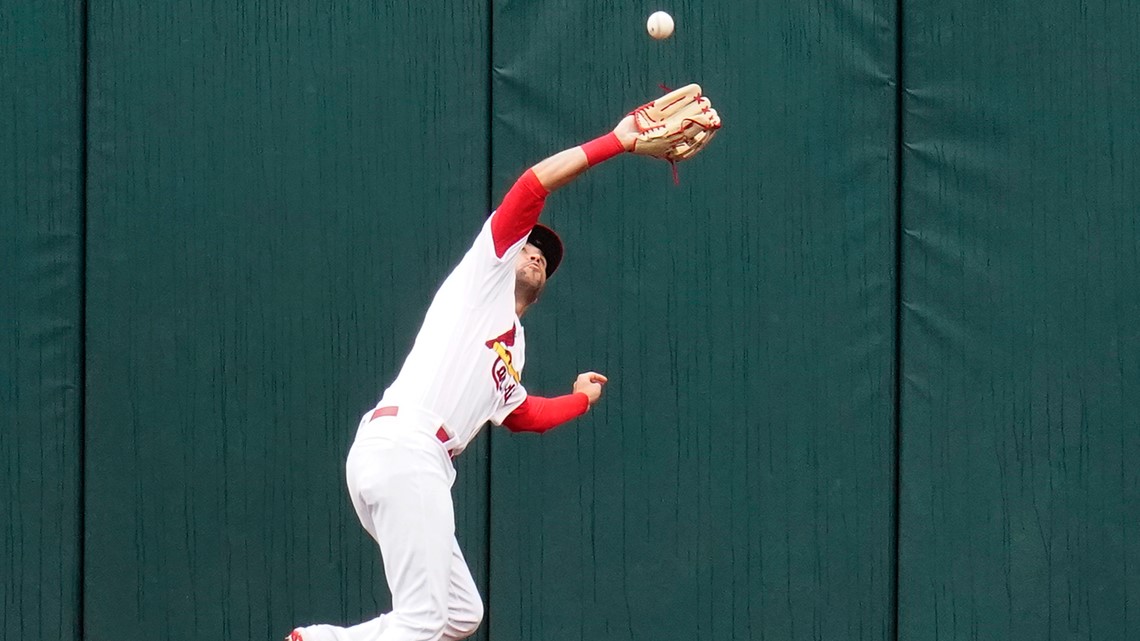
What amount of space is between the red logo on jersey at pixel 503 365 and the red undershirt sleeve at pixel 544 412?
17cm

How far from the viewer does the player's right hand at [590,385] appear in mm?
5180

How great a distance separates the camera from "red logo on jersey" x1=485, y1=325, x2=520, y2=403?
479cm

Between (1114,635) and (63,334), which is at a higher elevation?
(63,334)

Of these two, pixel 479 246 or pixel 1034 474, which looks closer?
pixel 479 246

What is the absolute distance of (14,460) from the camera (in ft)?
19.5

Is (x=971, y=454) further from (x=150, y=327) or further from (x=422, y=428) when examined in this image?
(x=150, y=327)

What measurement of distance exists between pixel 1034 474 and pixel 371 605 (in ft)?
7.96

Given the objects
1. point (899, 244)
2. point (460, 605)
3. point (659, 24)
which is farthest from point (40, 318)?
point (899, 244)

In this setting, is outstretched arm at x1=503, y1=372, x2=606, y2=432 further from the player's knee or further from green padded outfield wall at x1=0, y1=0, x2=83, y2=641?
green padded outfield wall at x1=0, y1=0, x2=83, y2=641

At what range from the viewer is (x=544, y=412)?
5121 millimetres

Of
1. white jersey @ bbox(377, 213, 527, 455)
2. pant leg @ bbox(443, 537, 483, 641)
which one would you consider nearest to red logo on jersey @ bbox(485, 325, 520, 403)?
white jersey @ bbox(377, 213, 527, 455)

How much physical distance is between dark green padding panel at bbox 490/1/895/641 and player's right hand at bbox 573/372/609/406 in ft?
2.07

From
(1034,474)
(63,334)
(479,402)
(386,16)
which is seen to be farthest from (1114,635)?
(63,334)

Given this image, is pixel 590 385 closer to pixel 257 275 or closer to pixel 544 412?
pixel 544 412
